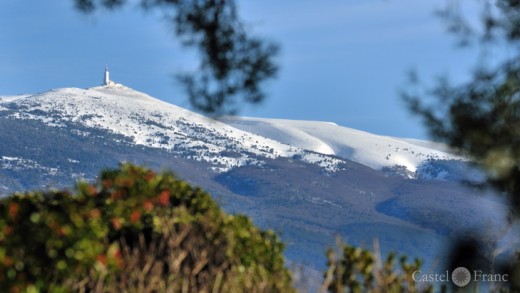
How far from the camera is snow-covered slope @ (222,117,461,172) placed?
623 feet

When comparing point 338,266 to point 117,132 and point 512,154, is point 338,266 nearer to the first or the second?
point 512,154

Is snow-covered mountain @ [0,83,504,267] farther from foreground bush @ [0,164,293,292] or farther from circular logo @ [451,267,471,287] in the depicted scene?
foreground bush @ [0,164,293,292]

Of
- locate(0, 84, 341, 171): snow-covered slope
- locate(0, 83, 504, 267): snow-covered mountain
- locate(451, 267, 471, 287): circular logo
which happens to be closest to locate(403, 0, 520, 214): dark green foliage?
locate(451, 267, 471, 287): circular logo

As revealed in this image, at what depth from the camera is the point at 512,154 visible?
6.98 m

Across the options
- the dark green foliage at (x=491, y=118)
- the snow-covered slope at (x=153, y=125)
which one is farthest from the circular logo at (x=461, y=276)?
the snow-covered slope at (x=153, y=125)

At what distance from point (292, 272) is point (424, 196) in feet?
599

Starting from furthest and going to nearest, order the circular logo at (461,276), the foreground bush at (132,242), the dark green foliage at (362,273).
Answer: the circular logo at (461,276) < the dark green foliage at (362,273) < the foreground bush at (132,242)

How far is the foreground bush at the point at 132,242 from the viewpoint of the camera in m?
4.44

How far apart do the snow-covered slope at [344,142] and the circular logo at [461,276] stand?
592 feet

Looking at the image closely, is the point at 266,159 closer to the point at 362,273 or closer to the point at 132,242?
the point at 362,273

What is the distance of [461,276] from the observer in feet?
22.2

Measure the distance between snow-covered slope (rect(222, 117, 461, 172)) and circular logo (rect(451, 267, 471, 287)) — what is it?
7108 inches

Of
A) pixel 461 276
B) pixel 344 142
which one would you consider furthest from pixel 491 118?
pixel 344 142

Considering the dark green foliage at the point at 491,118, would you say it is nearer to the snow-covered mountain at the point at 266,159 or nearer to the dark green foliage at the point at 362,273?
the dark green foliage at the point at 362,273
